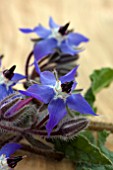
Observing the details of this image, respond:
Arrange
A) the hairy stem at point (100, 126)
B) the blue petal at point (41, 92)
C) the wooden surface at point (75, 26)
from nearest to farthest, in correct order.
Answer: the blue petal at point (41, 92), the hairy stem at point (100, 126), the wooden surface at point (75, 26)

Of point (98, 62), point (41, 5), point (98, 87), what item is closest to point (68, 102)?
point (98, 87)

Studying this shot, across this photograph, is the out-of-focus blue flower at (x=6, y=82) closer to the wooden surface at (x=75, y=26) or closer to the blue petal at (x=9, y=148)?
the blue petal at (x=9, y=148)

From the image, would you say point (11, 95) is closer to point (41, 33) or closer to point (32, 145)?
point (32, 145)

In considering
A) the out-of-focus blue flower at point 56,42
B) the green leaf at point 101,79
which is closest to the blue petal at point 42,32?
the out-of-focus blue flower at point 56,42

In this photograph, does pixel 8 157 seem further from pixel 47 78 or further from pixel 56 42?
pixel 56 42

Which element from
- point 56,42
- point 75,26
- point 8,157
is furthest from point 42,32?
point 75,26

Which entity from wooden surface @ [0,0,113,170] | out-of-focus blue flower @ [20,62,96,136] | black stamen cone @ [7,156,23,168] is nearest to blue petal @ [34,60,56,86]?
out-of-focus blue flower @ [20,62,96,136]
